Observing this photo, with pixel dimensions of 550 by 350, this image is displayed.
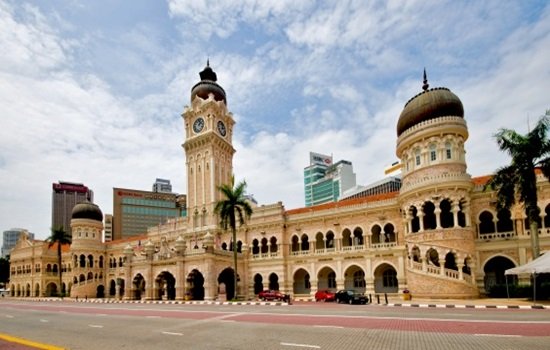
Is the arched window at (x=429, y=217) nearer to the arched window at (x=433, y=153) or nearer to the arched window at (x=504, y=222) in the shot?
the arched window at (x=433, y=153)

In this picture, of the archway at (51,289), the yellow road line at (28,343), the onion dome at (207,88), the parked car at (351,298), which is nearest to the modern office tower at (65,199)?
the archway at (51,289)

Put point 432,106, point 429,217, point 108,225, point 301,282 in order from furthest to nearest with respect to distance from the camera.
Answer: point 108,225
point 301,282
point 429,217
point 432,106

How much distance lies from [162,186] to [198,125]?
391 ft

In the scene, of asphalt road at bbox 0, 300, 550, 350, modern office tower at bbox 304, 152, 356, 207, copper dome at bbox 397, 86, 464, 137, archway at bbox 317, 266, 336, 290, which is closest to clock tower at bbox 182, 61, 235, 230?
archway at bbox 317, 266, 336, 290

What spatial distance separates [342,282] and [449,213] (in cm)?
1213

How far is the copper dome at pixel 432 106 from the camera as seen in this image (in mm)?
34094

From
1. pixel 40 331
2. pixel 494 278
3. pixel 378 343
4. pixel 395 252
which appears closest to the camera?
pixel 378 343

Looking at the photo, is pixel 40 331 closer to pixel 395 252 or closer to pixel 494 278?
pixel 395 252

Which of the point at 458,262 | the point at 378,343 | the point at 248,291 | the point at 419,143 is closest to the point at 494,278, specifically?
the point at 458,262

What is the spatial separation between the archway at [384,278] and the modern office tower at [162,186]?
13597cm

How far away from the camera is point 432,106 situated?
34438 millimetres

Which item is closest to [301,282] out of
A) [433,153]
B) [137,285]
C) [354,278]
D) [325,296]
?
[354,278]

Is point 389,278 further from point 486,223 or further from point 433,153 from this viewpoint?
point 433,153

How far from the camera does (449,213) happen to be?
33.8 m
